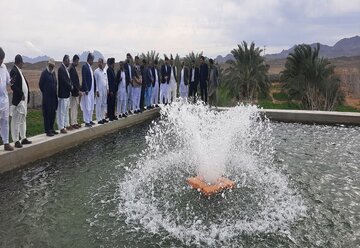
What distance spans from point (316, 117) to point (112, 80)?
6.75 meters

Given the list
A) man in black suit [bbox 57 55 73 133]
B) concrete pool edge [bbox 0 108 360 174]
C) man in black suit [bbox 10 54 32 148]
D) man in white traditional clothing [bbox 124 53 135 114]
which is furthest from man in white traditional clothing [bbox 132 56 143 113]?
man in black suit [bbox 10 54 32 148]

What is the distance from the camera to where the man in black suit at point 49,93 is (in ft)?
30.0

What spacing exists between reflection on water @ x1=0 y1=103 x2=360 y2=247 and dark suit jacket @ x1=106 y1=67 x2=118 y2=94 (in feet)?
9.54

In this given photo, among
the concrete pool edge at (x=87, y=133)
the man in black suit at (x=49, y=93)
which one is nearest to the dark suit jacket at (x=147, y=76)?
the concrete pool edge at (x=87, y=133)

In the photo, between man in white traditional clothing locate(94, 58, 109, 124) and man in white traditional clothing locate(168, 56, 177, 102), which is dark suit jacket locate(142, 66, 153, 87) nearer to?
man in white traditional clothing locate(168, 56, 177, 102)

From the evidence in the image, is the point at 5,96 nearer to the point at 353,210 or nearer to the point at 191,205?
the point at 191,205

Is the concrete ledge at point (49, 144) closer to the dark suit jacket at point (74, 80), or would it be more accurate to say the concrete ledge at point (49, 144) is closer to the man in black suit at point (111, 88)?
the man in black suit at point (111, 88)

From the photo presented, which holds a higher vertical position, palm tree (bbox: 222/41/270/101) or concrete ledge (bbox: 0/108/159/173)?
palm tree (bbox: 222/41/270/101)

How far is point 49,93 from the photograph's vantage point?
30.2ft

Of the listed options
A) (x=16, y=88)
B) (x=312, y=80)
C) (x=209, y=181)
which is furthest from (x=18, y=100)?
(x=312, y=80)

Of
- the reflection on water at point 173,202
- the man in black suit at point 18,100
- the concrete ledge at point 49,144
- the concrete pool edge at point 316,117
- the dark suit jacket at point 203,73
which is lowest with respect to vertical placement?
the reflection on water at point 173,202

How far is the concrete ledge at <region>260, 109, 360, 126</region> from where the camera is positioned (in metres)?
12.5

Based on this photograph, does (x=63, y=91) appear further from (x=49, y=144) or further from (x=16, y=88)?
(x=16, y=88)

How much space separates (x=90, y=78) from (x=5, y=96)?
3.04 m
